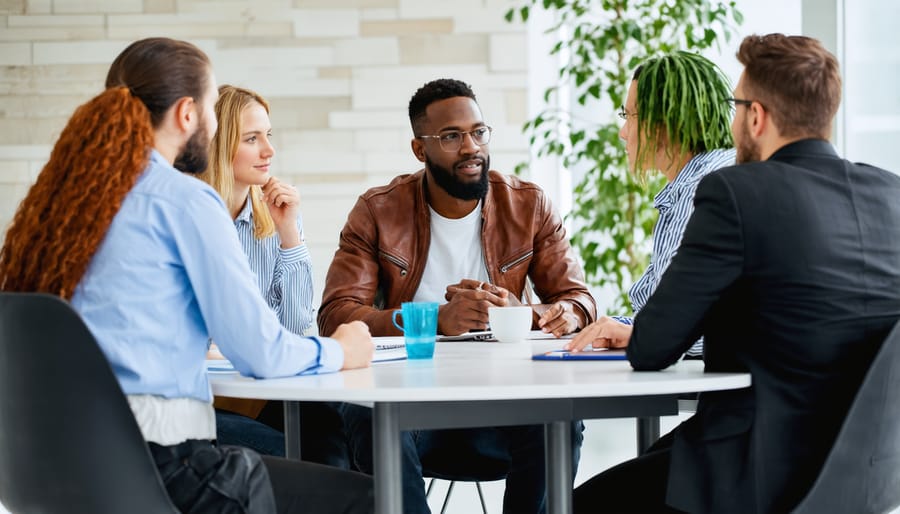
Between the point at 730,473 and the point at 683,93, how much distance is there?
932 mm

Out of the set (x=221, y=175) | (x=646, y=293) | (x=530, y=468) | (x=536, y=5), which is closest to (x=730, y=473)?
(x=646, y=293)

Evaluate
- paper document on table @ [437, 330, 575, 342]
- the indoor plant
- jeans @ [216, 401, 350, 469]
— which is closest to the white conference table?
paper document on table @ [437, 330, 575, 342]

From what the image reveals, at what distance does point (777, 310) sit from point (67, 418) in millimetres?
1050

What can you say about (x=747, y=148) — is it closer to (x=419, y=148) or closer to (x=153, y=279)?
(x=153, y=279)

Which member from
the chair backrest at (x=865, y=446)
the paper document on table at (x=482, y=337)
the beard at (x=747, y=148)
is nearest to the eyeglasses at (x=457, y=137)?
the paper document on table at (x=482, y=337)

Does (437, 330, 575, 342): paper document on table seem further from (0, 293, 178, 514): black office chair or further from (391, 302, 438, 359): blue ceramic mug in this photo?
(0, 293, 178, 514): black office chair

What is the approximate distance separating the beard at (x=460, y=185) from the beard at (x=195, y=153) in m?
1.28

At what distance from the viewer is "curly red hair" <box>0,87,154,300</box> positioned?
1.54 metres

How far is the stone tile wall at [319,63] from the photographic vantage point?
477 centimetres

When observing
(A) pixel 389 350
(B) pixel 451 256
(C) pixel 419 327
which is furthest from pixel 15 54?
(C) pixel 419 327

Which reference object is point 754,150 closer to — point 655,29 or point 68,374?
point 68,374

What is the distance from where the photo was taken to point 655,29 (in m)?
4.45

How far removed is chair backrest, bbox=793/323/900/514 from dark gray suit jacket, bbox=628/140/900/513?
35mm

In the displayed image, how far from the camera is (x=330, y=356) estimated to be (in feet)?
5.79
